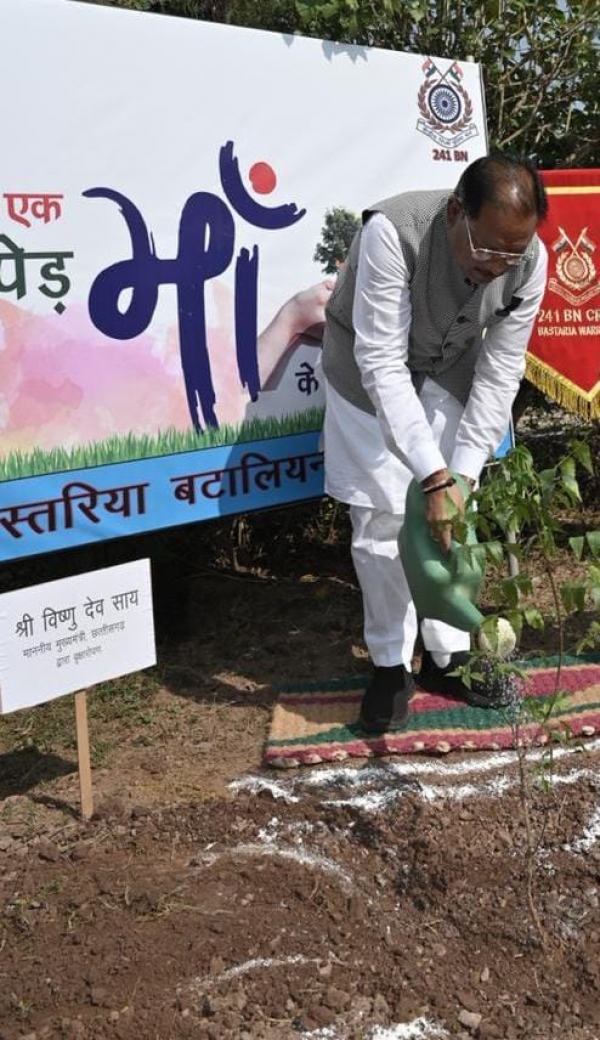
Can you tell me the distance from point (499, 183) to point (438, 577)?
0.99 m

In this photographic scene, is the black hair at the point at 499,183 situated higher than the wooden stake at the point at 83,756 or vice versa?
the black hair at the point at 499,183

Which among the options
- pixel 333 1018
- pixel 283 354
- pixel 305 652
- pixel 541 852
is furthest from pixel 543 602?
pixel 333 1018

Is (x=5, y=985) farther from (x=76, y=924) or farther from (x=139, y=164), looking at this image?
(x=139, y=164)

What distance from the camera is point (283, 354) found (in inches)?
152

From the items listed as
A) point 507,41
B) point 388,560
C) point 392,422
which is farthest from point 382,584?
point 507,41

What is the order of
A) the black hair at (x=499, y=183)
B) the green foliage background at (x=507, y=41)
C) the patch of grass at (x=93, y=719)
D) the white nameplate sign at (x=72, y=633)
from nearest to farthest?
the black hair at (x=499, y=183) → the white nameplate sign at (x=72, y=633) → the patch of grass at (x=93, y=719) → the green foliage background at (x=507, y=41)

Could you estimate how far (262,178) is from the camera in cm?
371

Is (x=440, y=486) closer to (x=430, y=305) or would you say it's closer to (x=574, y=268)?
(x=430, y=305)

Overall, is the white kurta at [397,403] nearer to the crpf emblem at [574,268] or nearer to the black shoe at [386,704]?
the black shoe at [386,704]

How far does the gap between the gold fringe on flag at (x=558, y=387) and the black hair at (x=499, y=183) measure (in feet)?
5.08

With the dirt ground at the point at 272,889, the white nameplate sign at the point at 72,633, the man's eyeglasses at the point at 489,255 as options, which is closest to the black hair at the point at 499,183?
the man's eyeglasses at the point at 489,255

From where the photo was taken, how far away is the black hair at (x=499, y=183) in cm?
277

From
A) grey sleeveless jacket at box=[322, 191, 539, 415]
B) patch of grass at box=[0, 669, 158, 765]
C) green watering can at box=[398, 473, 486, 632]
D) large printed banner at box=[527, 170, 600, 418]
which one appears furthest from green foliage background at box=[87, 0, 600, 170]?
patch of grass at box=[0, 669, 158, 765]

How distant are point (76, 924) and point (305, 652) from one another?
187cm
